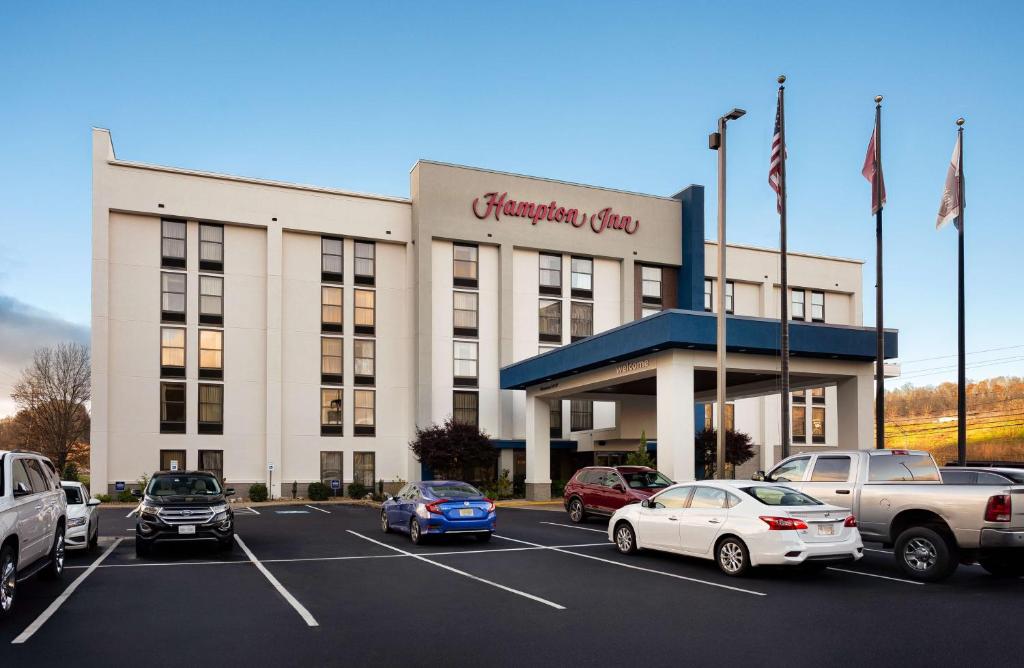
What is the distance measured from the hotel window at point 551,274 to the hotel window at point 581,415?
21.8ft

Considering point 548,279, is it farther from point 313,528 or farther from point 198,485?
point 198,485

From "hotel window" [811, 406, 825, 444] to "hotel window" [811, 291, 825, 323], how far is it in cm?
634

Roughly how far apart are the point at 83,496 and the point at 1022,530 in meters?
17.3

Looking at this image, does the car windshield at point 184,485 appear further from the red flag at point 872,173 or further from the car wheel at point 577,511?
the red flag at point 872,173

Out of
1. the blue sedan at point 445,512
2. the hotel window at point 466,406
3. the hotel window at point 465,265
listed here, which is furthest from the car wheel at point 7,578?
the hotel window at point 465,265

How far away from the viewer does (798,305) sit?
5762 cm

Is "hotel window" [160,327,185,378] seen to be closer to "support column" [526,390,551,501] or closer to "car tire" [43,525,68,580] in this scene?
"support column" [526,390,551,501]

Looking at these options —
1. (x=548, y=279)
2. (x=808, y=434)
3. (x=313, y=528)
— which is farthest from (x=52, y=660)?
(x=808, y=434)

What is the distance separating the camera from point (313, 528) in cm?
2372

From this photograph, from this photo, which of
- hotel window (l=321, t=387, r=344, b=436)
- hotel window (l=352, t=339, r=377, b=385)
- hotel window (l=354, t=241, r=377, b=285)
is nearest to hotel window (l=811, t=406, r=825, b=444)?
hotel window (l=352, t=339, r=377, b=385)

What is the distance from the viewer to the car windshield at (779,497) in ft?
43.1

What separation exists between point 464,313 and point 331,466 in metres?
11.1

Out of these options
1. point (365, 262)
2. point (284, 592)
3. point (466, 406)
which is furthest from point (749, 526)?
point (365, 262)

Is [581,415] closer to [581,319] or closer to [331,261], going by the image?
[581,319]
